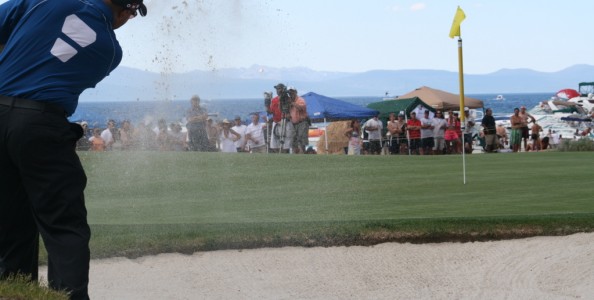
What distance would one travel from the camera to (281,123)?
19.3m

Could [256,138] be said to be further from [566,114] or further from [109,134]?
[566,114]

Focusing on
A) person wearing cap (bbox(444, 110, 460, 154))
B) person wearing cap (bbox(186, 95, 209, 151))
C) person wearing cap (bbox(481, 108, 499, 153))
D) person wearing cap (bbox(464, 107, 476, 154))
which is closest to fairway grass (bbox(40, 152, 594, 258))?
person wearing cap (bbox(186, 95, 209, 151))

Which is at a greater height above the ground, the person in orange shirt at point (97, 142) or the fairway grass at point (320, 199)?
the person in orange shirt at point (97, 142)

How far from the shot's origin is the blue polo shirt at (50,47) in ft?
14.6

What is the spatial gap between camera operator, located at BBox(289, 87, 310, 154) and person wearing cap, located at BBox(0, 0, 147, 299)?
45.1 feet

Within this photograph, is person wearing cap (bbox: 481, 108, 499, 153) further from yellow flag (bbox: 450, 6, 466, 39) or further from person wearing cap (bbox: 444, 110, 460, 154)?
yellow flag (bbox: 450, 6, 466, 39)

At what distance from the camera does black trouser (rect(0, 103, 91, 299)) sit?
443cm

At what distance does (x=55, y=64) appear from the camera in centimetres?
448

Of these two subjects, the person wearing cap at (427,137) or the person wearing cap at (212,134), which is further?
the person wearing cap at (427,137)

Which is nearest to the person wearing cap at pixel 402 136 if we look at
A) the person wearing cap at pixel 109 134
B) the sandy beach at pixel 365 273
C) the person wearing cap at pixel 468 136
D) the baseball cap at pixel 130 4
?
the person wearing cap at pixel 468 136

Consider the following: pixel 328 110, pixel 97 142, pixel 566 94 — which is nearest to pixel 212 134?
pixel 97 142

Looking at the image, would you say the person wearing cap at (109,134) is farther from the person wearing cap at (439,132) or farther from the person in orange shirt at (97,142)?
the person wearing cap at (439,132)

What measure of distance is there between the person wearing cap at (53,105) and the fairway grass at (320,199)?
123 inches

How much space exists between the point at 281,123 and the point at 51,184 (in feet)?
48.7
